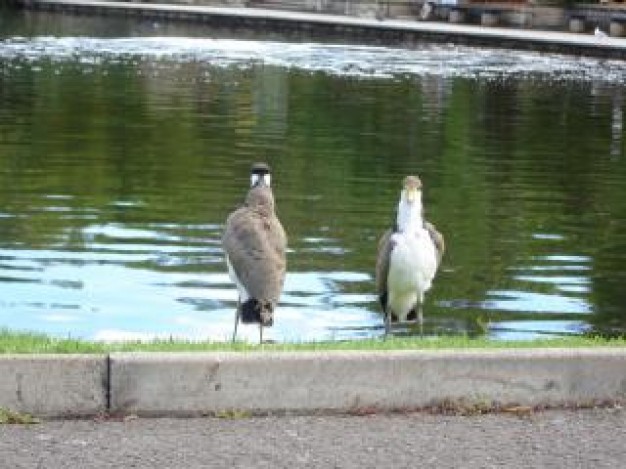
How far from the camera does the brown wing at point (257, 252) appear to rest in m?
10.5

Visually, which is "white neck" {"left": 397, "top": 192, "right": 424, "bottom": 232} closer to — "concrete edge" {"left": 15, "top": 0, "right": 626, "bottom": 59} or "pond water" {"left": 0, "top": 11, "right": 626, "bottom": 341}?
"pond water" {"left": 0, "top": 11, "right": 626, "bottom": 341}

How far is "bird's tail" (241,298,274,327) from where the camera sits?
10555mm

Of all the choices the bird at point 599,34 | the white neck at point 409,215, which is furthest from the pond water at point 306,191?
the bird at point 599,34

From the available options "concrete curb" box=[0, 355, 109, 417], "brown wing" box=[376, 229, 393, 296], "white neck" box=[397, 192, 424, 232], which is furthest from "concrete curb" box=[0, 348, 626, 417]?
"brown wing" box=[376, 229, 393, 296]

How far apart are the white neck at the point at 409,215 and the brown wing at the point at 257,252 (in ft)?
3.21

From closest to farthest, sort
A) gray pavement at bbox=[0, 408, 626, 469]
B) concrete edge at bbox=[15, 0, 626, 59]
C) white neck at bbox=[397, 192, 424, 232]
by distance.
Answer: gray pavement at bbox=[0, 408, 626, 469]
white neck at bbox=[397, 192, 424, 232]
concrete edge at bbox=[15, 0, 626, 59]

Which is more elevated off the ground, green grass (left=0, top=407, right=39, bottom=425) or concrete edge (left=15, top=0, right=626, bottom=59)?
concrete edge (left=15, top=0, right=626, bottom=59)

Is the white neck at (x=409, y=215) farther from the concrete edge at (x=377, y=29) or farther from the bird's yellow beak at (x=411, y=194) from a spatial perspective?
the concrete edge at (x=377, y=29)

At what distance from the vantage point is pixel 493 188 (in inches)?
875

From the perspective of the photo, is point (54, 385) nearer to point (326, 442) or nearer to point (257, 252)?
point (326, 442)

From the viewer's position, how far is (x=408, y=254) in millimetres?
10250

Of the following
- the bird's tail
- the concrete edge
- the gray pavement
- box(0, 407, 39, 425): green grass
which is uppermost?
the concrete edge

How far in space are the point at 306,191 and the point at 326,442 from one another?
13699 mm

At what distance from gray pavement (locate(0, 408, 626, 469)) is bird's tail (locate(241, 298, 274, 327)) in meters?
2.78
